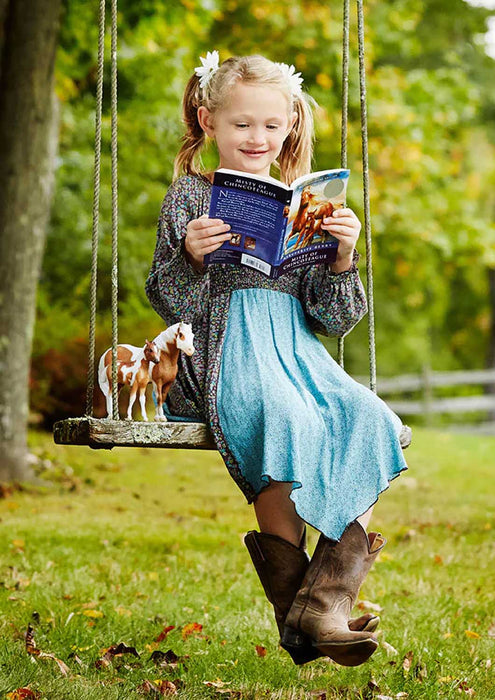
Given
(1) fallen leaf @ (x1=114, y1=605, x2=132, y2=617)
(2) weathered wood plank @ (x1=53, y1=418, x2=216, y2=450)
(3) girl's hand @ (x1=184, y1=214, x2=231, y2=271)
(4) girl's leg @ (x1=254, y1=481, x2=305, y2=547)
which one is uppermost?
(3) girl's hand @ (x1=184, y1=214, x2=231, y2=271)

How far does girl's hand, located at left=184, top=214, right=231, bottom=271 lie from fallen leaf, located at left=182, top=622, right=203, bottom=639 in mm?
1585

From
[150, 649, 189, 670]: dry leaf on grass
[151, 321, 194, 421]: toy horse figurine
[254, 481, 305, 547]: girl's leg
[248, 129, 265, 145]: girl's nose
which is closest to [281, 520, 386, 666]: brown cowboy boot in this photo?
[254, 481, 305, 547]: girl's leg

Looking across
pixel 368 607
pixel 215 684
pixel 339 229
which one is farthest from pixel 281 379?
pixel 368 607

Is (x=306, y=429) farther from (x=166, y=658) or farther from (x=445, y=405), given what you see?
(x=445, y=405)

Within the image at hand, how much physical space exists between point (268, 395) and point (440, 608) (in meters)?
2.00

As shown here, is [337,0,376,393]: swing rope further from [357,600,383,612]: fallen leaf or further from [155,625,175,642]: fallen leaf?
[357,600,383,612]: fallen leaf

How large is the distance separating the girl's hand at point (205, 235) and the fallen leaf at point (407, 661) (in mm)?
1612

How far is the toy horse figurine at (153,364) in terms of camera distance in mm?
2938

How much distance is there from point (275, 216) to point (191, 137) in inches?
23.8

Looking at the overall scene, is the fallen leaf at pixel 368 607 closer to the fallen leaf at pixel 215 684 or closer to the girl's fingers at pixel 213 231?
the fallen leaf at pixel 215 684

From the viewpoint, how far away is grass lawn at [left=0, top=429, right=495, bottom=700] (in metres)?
3.25

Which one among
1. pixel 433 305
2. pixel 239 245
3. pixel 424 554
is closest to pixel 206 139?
pixel 239 245

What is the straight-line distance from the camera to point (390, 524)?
649 centimetres

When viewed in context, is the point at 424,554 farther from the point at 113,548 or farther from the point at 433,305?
the point at 433,305
